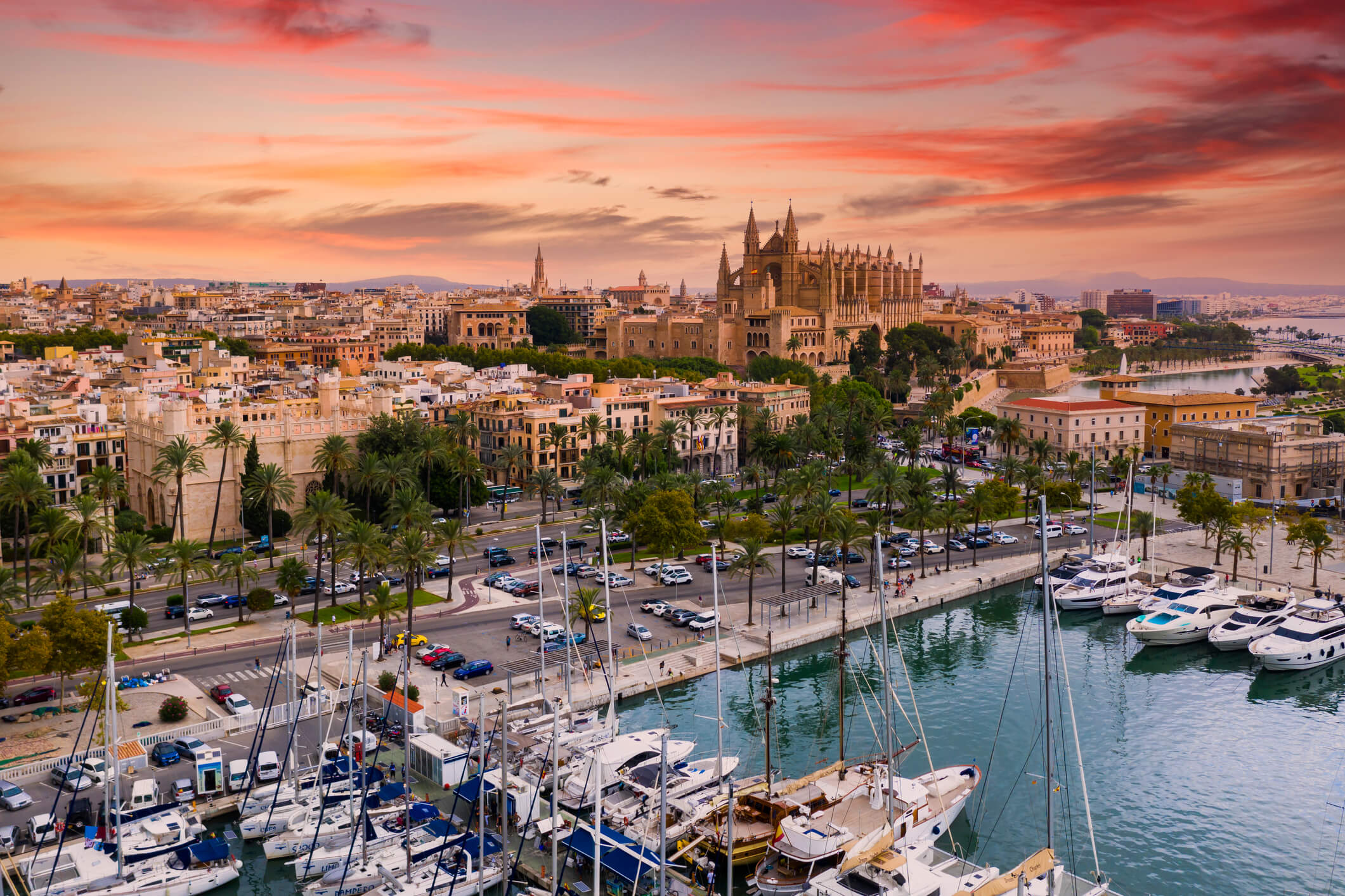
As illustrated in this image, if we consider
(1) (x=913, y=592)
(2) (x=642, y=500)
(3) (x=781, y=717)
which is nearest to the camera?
(3) (x=781, y=717)

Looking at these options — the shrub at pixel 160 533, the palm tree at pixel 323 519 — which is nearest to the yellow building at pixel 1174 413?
the palm tree at pixel 323 519

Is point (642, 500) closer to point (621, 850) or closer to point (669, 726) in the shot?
point (669, 726)

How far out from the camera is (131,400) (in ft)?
254

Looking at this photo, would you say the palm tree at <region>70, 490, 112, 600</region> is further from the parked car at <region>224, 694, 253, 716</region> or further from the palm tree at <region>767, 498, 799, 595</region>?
the palm tree at <region>767, 498, 799, 595</region>

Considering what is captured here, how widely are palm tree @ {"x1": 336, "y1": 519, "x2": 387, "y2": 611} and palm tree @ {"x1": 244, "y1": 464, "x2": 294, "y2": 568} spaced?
8.90 m

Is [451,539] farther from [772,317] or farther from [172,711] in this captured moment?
[772,317]

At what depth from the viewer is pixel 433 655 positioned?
4903cm

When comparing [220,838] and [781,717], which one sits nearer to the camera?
[220,838]

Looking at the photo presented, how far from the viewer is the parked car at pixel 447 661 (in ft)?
159

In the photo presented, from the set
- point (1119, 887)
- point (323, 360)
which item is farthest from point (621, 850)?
point (323, 360)

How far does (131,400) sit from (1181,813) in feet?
228

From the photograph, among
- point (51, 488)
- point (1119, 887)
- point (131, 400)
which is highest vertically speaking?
point (131, 400)

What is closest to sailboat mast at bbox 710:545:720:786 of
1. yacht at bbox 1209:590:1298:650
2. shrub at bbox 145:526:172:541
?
yacht at bbox 1209:590:1298:650

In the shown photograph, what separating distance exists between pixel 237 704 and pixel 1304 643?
Result: 4574 centimetres
